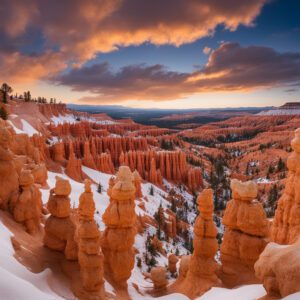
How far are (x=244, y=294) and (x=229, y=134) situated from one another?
454 feet

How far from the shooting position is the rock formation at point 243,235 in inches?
481

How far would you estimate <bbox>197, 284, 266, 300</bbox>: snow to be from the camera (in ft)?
27.3

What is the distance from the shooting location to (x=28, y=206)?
1330cm

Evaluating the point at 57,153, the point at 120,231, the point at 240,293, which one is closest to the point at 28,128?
the point at 57,153

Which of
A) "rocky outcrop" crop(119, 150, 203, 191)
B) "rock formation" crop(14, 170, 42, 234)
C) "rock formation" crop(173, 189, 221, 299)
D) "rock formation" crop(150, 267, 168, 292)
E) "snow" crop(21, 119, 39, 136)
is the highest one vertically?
"snow" crop(21, 119, 39, 136)

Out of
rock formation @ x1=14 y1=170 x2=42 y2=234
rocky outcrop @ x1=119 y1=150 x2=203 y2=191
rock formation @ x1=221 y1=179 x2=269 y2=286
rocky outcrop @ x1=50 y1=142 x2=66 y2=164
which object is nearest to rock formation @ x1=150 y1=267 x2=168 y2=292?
rock formation @ x1=221 y1=179 x2=269 y2=286

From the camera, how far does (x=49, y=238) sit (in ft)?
41.2

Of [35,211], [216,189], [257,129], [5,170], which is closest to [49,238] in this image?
[35,211]

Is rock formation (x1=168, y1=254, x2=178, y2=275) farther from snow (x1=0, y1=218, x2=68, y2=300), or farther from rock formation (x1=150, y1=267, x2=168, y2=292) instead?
snow (x1=0, y1=218, x2=68, y2=300)

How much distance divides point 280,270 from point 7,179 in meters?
11.1

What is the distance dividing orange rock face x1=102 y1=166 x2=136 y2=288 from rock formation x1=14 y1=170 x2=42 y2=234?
3.17 m

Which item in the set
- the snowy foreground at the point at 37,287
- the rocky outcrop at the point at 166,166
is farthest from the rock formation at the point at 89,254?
the rocky outcrop at the point at 166,166

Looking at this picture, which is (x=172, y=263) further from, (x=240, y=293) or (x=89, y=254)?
(x=240, y=293)

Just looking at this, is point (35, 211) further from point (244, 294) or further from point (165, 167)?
point (165, 167)
